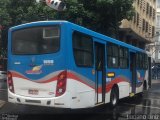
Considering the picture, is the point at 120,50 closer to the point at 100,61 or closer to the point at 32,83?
the point at 100,61

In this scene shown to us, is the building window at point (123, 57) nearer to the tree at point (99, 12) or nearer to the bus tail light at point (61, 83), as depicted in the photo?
the bus tail light at point (61, 83)

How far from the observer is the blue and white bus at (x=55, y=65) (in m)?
10.7

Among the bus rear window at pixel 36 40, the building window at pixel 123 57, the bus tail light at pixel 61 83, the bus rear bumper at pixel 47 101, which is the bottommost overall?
the bus rear bumper at pixel 47 101

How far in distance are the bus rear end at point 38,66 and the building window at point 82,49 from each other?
0.52 m

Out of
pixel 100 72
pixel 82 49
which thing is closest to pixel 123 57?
pixel 100 72

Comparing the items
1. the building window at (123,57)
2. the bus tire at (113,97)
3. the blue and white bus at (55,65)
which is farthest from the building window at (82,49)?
the building window at (123,57)

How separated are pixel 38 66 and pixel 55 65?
61cm

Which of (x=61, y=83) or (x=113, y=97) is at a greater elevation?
(x=61, y=83)

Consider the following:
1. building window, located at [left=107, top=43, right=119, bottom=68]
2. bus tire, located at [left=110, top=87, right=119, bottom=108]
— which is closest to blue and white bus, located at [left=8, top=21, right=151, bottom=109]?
building window, located at [left=107, top=43, right=119, bottom=68]

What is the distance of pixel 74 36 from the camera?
36.3 feet

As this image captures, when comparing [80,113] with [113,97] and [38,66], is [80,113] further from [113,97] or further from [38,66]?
[38,66]

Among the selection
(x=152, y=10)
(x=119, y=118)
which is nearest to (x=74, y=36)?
(x=119, y=118)

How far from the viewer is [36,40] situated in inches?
446

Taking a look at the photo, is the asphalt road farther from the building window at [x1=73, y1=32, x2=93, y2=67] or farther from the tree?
the tree
